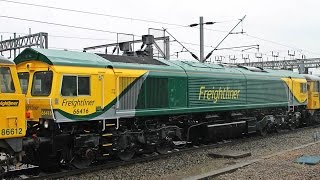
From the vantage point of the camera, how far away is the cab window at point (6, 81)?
8.63 m

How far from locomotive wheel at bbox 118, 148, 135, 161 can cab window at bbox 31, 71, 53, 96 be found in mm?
3163

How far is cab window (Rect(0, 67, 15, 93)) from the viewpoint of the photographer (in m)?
8.63

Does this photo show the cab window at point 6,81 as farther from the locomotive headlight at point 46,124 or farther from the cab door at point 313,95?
the cab door at point 313,95

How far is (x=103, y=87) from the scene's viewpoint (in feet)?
38.3

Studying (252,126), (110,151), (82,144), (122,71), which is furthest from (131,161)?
(252,126)

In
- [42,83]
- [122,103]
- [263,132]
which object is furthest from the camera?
[263,132]

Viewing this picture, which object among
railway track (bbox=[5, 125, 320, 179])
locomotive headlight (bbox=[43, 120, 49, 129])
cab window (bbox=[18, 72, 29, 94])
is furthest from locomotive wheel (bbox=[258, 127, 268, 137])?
cab window (bbox=[18, 72, 29, 94])

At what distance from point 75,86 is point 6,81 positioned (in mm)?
2508

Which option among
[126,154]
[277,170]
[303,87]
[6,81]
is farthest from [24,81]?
[303,87]

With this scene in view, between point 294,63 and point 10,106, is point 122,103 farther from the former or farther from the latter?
point 294,63

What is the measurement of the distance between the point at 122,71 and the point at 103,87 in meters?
1.01

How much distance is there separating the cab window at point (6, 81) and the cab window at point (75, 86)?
201cm

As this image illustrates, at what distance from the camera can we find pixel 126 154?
1266 centimetres

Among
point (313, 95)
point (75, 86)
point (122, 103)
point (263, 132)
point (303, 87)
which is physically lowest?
point (263, 132)
